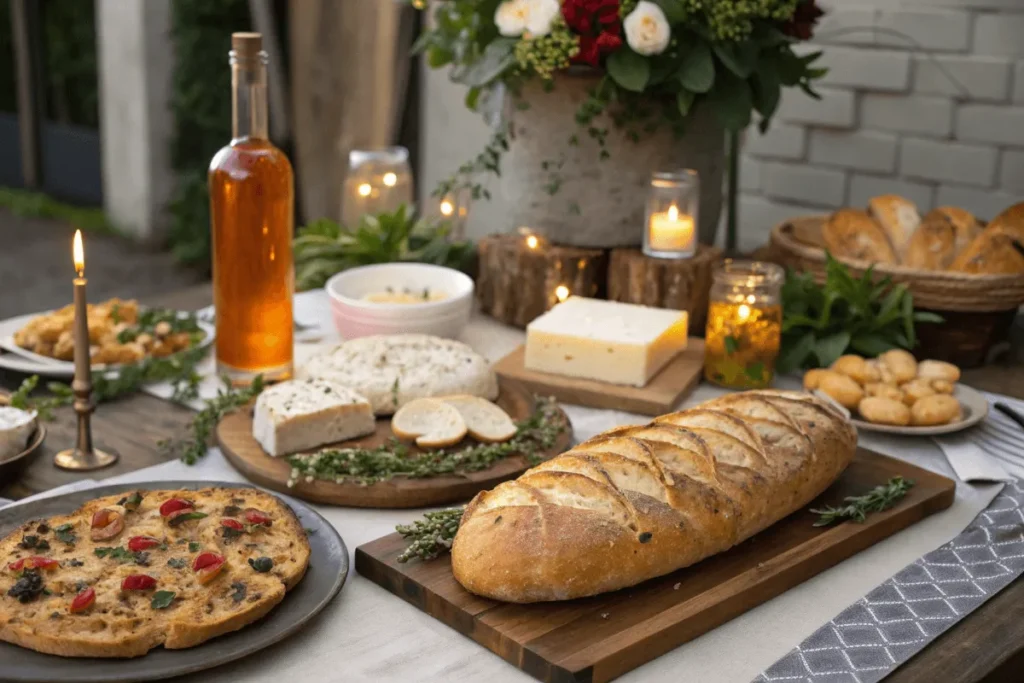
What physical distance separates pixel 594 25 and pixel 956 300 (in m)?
0.82

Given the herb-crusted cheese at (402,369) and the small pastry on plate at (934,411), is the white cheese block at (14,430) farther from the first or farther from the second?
the small pastry on plate at (934,411)

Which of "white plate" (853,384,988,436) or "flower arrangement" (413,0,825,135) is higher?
"flower arrangement" (413,0,825,135)

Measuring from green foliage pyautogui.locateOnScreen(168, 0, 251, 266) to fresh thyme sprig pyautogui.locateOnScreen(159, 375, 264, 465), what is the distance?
372cm

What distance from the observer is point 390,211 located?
9.23ft

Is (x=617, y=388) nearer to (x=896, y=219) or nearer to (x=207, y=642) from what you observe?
(x=896, y=219)

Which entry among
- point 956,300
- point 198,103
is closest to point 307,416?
point 956,300

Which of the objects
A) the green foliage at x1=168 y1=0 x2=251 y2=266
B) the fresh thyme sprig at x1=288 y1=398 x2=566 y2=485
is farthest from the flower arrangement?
the green foliage at x1=168 y1=0 x2=251 y2=266

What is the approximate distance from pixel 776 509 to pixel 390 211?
156cm

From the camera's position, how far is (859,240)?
2.33 metres

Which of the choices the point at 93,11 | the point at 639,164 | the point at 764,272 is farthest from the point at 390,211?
the point at 93,11

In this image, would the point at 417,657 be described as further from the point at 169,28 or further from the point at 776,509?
the point at 169,28

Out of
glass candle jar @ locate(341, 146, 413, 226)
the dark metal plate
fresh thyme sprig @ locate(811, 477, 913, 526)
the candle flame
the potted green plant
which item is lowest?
the dark metal plate

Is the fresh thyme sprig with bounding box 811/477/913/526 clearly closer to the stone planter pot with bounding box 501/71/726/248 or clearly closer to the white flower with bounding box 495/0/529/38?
the stone planter pot with bounding box 501/71/726/248

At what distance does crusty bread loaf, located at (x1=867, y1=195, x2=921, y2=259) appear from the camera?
2.36 meters
